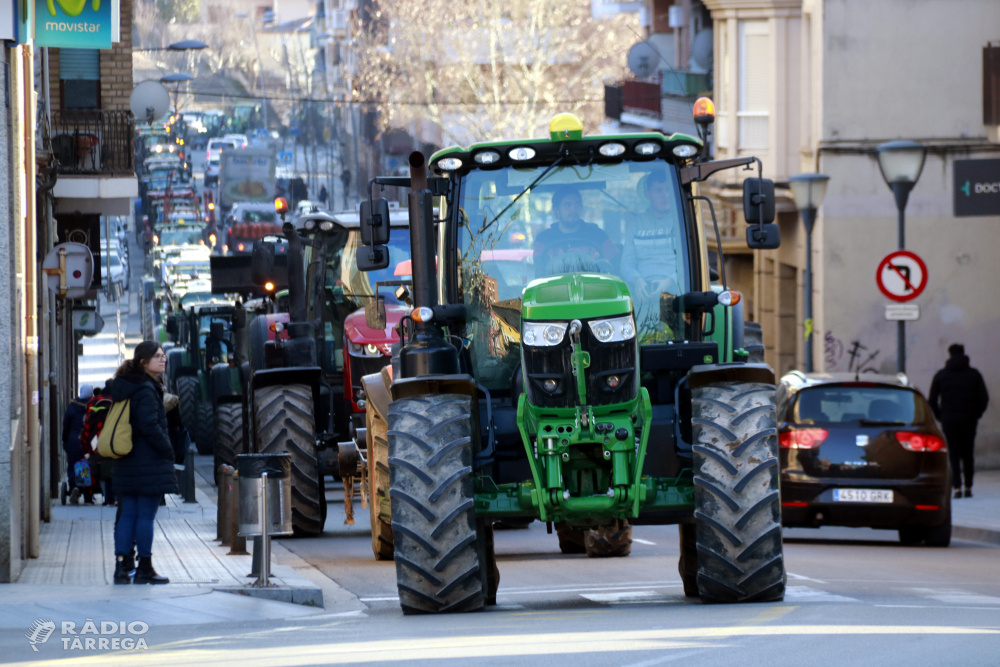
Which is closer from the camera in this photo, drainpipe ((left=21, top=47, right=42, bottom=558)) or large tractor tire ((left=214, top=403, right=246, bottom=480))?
drainpipe ((left=21, top=47, right=42, bottom=558))

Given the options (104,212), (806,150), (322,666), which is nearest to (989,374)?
(806,150)

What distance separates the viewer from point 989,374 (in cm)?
2708

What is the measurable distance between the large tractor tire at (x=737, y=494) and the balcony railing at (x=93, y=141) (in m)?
18.6

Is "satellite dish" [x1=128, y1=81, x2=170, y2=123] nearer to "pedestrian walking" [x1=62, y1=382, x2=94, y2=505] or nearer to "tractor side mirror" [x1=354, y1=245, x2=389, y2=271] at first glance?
"pedestrian walking" [x1=62, y1=382, x2=94, y2=505]

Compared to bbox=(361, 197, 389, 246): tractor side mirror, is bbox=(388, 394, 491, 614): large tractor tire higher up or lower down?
lower down

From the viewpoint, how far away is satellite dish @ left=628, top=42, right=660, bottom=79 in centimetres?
4441

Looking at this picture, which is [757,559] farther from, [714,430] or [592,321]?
[592,321]

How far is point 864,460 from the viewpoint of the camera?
15.0 m

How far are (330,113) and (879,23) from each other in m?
52.7

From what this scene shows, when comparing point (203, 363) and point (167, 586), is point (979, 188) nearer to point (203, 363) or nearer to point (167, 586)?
point (167, 586)

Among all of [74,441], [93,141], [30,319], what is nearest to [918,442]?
[30,319]

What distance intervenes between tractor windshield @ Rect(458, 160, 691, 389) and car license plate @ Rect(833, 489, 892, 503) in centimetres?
547

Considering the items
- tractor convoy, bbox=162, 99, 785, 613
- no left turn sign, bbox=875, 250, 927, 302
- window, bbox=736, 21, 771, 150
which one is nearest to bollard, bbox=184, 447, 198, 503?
no left turn sign, bbox=875, 250, 927, 302

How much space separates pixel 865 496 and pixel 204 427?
17.8 metres
